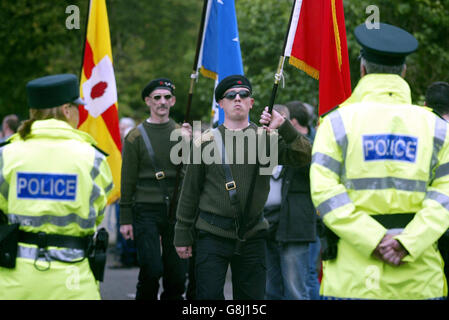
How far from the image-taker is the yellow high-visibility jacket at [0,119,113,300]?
429 cm

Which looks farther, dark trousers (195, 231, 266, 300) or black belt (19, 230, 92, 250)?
dark trousers (195, 231, 266, 300)

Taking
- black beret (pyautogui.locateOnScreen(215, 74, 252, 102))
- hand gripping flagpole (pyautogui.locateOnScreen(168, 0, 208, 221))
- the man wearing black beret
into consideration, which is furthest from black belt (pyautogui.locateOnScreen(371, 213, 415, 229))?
hand gripping flagpole (pyautogui.locateOnScreen(168, 0, 208, 221))

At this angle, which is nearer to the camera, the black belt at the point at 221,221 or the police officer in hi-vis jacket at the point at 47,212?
the police officer in hi-vis jacket at the point at 47,212

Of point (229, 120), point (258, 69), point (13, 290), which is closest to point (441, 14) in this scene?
point (258, 69)

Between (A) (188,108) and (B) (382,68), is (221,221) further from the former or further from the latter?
(B) (382,68)

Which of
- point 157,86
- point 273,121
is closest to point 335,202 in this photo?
point 273,121

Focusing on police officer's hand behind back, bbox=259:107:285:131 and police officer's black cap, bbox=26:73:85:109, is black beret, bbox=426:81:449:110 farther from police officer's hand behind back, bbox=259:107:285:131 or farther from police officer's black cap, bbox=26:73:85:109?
police officer's black cap, bbox=26:73:85:109

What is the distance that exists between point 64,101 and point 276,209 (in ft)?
12.5

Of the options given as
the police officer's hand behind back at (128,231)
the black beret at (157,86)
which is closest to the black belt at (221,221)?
the police officer's hand behind back at (128,231)

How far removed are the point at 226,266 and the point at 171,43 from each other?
75.7ft

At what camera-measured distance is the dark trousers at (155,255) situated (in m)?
7.57

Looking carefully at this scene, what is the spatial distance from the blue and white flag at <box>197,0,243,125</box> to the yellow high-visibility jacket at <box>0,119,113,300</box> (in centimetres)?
338

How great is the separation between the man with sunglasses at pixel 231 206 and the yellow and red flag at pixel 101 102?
2.04m

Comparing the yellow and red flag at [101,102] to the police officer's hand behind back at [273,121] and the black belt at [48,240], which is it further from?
the black belt at [48,240]
